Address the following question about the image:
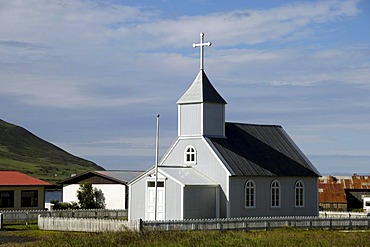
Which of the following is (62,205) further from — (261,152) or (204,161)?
(261,152)

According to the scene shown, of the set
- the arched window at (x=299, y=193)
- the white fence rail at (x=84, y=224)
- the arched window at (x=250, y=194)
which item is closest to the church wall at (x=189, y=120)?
the arched window at (x=250, y=194)

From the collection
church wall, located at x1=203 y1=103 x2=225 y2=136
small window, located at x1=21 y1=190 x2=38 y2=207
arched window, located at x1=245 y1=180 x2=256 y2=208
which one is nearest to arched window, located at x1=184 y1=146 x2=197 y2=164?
church wall, located at x1=203 y1=103 x2=225 y2=136

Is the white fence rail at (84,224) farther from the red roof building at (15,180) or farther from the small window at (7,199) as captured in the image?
the red roof building at (15,180)

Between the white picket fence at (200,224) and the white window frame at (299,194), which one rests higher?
the white window frame at (299,194)

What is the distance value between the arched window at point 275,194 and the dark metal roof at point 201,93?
6.09 m

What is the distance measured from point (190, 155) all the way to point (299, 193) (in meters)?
8.08

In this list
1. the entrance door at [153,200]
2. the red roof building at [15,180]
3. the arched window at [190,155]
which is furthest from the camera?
the red roof building at [15,180]

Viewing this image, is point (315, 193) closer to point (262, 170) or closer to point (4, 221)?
point (262, 170)

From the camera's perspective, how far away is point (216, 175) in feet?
160

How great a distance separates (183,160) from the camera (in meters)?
50.6

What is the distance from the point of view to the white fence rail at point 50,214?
49.9 metres

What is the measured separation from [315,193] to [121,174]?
1857 cm

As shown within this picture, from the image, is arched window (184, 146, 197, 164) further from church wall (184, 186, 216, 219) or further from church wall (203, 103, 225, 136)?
church wall (184, 186, 216, 219)

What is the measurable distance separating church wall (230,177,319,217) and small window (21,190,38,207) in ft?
55.8
